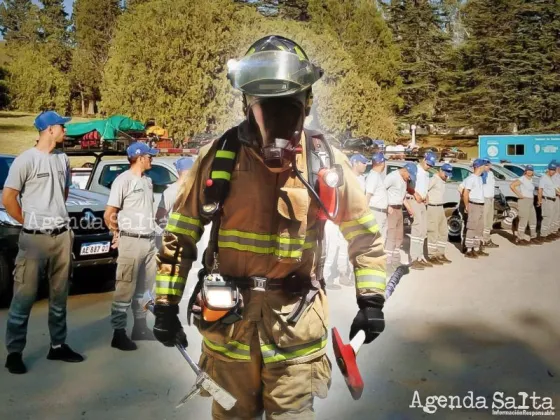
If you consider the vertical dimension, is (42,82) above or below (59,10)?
below

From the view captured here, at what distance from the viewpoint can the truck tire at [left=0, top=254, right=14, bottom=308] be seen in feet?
19.9

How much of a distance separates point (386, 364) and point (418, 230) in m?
4.78

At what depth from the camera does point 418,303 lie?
6.69 meters

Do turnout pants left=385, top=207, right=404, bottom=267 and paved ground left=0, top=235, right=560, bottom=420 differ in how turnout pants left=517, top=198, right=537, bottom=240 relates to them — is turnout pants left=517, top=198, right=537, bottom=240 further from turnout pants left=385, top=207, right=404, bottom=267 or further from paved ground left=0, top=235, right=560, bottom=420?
paved ground left=0, top=235, right=560, bottom=420

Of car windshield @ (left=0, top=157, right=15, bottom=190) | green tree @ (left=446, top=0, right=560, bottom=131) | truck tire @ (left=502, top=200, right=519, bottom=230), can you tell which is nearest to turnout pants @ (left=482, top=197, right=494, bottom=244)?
truck tire @ (left=502, top=200, right=519, bottom=230)

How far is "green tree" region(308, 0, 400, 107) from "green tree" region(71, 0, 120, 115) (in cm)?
1126

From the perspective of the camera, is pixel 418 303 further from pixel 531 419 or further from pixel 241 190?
pixel 241 190

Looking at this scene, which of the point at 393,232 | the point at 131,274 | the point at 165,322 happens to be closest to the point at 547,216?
the point at 393,232

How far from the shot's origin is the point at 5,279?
19.9 feet

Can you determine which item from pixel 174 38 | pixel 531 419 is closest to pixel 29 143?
pixel 174 38

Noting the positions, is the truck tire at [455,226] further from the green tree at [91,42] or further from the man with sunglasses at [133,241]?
the green tree at [91,42]

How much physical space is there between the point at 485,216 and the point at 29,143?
65.6 ft

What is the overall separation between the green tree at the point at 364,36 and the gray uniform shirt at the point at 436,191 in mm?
20424

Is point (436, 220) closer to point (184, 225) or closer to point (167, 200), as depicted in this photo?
point (167, 200)
